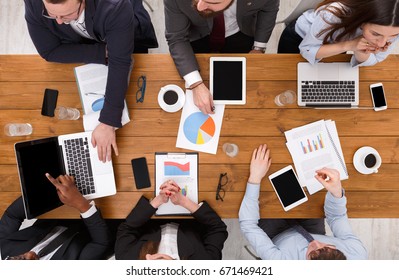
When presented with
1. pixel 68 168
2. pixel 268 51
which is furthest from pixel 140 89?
pixel 268 51

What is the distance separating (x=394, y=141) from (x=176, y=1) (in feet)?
4.25

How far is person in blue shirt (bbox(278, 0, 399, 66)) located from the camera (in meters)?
1.40

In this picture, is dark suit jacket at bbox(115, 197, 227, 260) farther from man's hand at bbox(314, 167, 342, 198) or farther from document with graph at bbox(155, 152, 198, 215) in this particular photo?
man's hand at bbox(314, 167, 342, 198)

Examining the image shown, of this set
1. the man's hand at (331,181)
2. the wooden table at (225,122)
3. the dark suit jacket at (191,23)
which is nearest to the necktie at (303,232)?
the wooden table at (225,122)

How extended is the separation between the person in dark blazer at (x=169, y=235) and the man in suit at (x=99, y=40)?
0.33 metres

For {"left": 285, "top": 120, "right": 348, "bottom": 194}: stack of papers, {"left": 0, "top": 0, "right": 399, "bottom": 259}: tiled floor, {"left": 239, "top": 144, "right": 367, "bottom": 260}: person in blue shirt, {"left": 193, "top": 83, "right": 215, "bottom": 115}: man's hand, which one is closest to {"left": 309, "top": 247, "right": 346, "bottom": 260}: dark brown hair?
{"left": 239, "top": 144, "right": 367, "bottom": 260}: person in blue shirt

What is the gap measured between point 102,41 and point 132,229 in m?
0.98

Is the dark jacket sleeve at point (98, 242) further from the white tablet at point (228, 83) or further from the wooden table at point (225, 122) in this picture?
the white tablet at point (228, 83)

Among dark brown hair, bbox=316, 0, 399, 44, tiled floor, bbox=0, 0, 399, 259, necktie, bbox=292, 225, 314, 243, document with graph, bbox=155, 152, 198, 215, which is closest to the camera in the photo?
dark brown hair, bbox=316, 0, 399, 44

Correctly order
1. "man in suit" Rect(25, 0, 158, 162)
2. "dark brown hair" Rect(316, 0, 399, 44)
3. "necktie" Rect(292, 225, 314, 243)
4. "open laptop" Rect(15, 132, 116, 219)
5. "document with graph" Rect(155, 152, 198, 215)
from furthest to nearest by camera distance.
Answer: "necktie" Rect(292, 225, 314, 243) → "document with graph" Rect(155, 152, 198, 215) → "open laptop" Rect(15, 132, 116, 219) → "man in suit" Rect(25, 0, 158, 162) → "dark brown hair" Rect(316, 0, 399, 44)

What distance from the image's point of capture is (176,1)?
5.29ft

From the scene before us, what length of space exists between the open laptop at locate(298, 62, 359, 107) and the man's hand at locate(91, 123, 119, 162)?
0.95 meters

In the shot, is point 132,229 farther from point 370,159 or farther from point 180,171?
point 370,159
